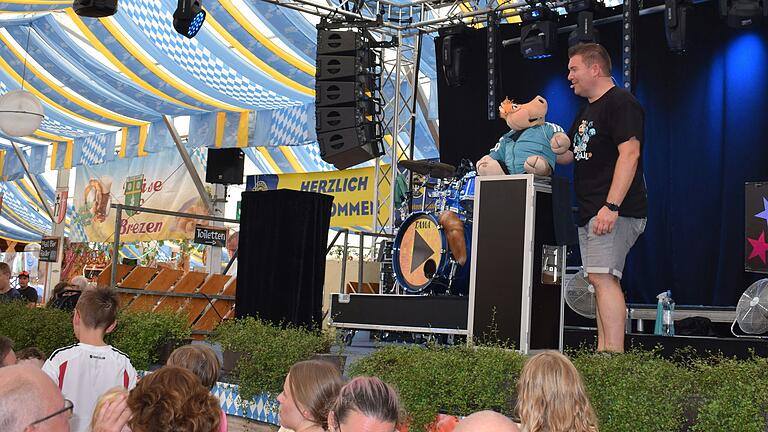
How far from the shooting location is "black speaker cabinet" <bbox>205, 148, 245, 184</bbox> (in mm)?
12875

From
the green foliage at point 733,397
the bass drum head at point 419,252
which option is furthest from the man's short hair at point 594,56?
the bass drum head at point 419,252

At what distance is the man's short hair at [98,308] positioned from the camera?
3389 mm

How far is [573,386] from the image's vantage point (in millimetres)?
2422

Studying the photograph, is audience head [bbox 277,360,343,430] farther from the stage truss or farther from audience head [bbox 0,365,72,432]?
the stage truss

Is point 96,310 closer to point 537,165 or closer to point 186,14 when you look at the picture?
point 537,165

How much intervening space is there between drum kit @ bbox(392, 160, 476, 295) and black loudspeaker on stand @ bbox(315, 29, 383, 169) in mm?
1283

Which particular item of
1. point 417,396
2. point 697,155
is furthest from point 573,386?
point 697,155

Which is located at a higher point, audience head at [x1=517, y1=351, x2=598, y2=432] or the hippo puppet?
the hippo puppet

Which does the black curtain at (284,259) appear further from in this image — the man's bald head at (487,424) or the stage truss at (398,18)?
the man's bald head at (487,424)

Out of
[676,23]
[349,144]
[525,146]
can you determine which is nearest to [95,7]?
[349,144]

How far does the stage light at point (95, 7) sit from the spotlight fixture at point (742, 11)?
4757 mm

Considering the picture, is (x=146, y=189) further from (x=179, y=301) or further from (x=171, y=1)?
(x=179, y=301)

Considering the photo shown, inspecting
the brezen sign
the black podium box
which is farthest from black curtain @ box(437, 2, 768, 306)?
the brezen sign

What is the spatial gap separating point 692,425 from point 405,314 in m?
3.26
